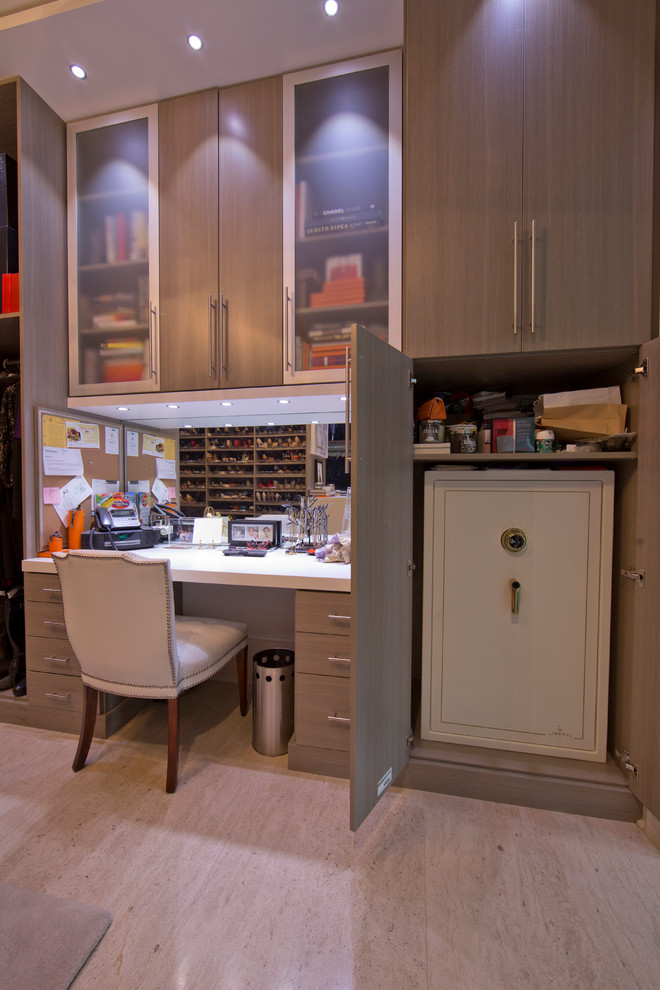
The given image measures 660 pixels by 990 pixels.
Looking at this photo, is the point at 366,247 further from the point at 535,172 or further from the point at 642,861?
the point at 642,861

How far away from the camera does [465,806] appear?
1447mm

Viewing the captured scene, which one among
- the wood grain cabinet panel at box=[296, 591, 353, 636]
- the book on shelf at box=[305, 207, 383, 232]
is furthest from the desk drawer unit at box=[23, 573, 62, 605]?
the book on shelf at box=[305, 207, 383, 232]

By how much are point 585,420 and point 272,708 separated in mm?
1620

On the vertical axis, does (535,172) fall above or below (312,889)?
above

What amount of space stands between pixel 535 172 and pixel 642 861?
2.17 m

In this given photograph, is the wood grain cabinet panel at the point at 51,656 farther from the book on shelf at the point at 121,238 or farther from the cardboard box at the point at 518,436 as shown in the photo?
the cardboard box at the point at 518,436

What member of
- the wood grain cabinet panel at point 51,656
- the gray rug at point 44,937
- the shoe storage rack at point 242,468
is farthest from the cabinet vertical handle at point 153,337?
the gray rug at point 44,937

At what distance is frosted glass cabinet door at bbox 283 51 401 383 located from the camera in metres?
1.64

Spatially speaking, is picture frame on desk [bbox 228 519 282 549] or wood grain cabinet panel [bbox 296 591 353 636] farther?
picture frame on desk [bbox 228 519 282 549]

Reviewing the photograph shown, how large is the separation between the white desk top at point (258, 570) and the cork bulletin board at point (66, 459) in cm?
23

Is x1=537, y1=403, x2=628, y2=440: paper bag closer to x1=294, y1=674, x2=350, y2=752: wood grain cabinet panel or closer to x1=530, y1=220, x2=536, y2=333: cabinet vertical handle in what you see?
x1=530, y1=220, x2=536, y2=333: cabinet vertical handle

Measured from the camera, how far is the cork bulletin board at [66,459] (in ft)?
Answer: 6.34

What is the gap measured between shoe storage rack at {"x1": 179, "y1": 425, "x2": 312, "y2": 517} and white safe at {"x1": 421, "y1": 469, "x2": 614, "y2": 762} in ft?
2.90

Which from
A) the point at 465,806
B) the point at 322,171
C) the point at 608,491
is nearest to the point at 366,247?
the point at 322,171
